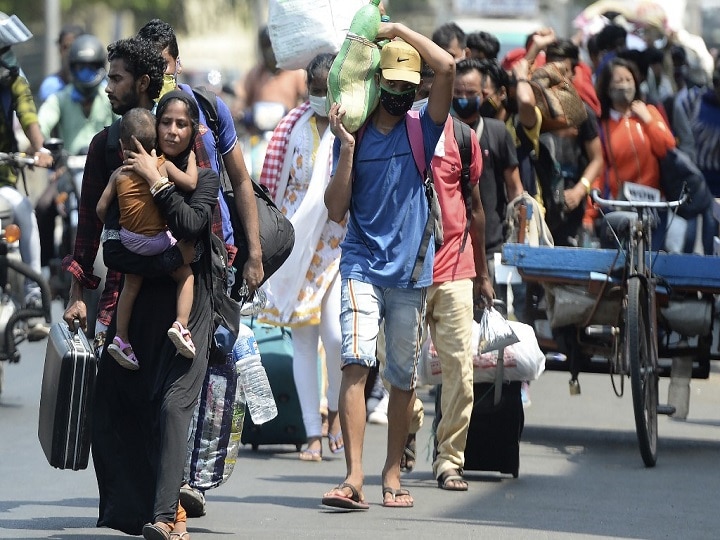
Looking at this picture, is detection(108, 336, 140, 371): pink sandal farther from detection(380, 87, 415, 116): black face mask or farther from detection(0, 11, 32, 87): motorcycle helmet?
detection(0, 11, 32, 87): motorcycle helmet

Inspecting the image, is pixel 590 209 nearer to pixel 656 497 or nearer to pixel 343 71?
pixel 656 497

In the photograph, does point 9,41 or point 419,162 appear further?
point 9,41

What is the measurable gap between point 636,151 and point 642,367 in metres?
2.14

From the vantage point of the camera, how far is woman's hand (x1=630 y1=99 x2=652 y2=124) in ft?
36.5

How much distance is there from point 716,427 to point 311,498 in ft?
12.2

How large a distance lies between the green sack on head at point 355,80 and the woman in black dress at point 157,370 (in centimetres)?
95

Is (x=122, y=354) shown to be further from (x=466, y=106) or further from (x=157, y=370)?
(x=466, y=106)

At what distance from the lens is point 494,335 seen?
8688 millimetres

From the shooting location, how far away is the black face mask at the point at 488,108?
34.0 ft

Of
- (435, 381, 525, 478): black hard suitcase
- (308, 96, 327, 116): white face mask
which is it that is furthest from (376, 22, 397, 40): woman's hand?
(435, 381, 525, 478): black hard suitcase

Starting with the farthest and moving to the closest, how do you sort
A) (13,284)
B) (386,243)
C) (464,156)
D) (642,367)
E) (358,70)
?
(13,284), (642,367), (464,156), (386,243), (358,70)

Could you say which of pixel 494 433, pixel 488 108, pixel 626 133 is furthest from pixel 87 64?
pixel 494 433

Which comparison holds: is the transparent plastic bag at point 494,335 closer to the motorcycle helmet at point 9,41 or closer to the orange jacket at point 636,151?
the orange jacket at point 636,151

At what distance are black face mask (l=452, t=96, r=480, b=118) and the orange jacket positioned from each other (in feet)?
4.88
